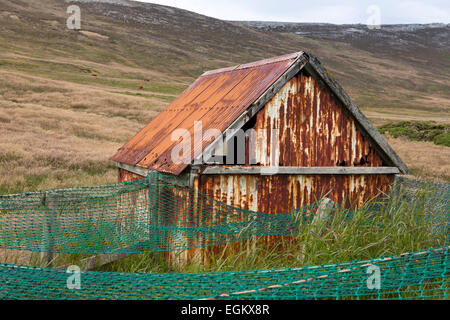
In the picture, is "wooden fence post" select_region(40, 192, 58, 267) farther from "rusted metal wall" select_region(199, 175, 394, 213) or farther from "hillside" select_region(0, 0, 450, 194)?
"hillside" select_region(0, 0, 450, 194)

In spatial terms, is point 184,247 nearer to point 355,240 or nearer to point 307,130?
point 355,240

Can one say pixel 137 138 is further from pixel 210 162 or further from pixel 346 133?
pixel 346 133

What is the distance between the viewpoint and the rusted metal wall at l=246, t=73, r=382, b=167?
7031 millimetres

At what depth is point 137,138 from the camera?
9820mm

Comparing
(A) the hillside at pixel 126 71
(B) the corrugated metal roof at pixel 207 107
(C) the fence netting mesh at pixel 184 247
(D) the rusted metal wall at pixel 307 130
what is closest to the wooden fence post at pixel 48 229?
(C) the fence netting mesh at pixel 184 247

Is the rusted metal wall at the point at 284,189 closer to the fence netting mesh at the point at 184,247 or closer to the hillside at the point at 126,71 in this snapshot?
the fence netting mesh at the point at 184,247

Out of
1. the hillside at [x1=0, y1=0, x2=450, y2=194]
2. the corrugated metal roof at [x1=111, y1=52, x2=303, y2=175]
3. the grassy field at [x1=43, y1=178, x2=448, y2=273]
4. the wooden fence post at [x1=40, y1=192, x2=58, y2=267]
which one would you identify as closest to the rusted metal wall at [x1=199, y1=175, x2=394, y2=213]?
the corrugated metal roof at [x1=111, y1=52, x2=303, y2=175]

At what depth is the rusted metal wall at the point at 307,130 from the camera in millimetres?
7031

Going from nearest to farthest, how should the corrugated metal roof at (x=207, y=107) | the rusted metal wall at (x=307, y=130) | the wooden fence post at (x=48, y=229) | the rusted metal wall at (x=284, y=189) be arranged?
the wooden fence post at (x=48, y=229), the rusted metal wall at (x=284, y=189), the corrugated metal roof at (x=207, y=107), the rusted metal wall at (x=307, y=130)

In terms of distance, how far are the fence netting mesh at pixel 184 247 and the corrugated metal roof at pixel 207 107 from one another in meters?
0.72

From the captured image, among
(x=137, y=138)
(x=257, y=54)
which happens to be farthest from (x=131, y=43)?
(x=137, y=138)

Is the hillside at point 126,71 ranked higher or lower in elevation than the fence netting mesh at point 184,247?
higher

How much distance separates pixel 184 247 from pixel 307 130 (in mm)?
2721

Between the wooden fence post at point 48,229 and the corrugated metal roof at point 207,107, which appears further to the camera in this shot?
the corrugated metal roof at point 207,107
